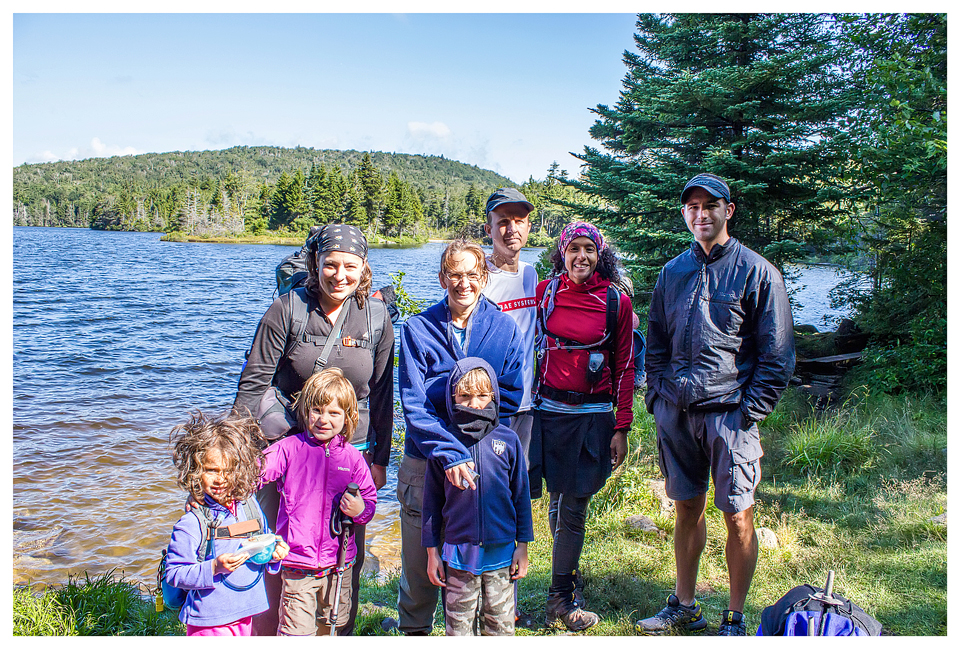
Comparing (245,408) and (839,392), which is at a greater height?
(245,408)

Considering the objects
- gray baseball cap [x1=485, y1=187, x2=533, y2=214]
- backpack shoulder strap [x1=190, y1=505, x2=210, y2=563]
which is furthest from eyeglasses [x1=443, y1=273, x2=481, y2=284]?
backpack shoulder strap [x1=190, y1=505, x2=210, y2=563]

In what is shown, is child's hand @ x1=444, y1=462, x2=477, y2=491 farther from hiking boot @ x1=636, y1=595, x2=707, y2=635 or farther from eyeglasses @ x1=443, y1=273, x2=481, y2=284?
hiking boot @ x1=636, y1=595, x2=707, y2=635

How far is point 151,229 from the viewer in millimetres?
89625

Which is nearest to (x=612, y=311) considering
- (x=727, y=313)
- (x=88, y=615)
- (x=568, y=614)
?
(x=727, y=313)

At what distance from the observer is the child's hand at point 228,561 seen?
93.0 inches

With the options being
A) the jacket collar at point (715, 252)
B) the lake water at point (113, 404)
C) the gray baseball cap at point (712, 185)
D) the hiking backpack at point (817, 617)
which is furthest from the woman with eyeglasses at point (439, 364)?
the lake water at point (113, 404)

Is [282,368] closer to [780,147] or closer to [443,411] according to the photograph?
[443,411]

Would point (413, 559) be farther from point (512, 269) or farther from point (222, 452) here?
point (512, 269)

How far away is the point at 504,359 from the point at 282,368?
41.6 inches

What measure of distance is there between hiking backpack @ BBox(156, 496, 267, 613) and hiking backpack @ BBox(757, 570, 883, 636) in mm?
2202

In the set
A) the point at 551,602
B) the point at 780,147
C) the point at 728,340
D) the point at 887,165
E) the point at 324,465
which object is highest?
the point at 780,147

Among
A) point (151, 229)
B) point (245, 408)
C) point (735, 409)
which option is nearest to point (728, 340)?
point (735, 409)

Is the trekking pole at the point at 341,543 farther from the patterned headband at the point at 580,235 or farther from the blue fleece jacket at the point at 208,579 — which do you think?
the patterned headband at the point at 580,235

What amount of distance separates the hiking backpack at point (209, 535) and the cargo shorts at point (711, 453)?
2.07m
